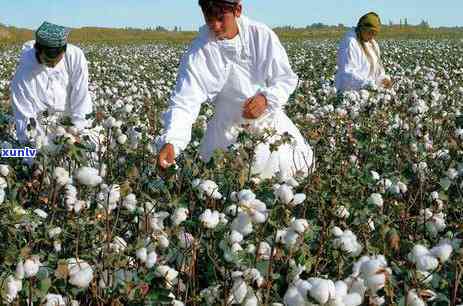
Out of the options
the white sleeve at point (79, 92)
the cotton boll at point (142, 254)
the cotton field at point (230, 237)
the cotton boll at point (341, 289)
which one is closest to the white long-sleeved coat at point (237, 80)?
the cotton field at point (230, 237)

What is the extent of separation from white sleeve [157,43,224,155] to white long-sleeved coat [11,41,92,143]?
1.38 metres

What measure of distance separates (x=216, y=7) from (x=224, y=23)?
0.21 m

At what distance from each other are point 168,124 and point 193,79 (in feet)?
1.74

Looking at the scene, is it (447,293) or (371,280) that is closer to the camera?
(371,280)

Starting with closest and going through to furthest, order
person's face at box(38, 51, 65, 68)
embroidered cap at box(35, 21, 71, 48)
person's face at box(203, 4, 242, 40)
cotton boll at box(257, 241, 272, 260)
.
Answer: cotton boll at box(257, 241, 272, 260) → person's face at box(203, 4, 242, 40) → embroidered cap at box(35, 21, 71, 48) → person's face at box(38, 51, 65, 68)

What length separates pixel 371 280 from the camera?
6.44ft

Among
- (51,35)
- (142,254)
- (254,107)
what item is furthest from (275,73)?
(142,254)

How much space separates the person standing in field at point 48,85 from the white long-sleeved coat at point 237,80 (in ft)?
3.89

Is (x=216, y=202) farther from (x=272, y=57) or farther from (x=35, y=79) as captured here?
(x=35, y=79)

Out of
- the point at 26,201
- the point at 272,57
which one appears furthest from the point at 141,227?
the point at 272,57

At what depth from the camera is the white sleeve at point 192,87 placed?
4.15 meters

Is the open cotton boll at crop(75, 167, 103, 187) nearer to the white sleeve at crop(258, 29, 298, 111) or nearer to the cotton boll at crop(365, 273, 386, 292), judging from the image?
the cotton boll at crop(365, 273, 386, 292)

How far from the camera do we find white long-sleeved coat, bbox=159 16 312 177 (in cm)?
448

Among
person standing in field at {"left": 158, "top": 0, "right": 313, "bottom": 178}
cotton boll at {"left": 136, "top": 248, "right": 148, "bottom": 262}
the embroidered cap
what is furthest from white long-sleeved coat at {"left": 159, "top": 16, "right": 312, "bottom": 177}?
cotton boll at {"left": 136, "top": 248, "right": 148, "bottom": 262}
